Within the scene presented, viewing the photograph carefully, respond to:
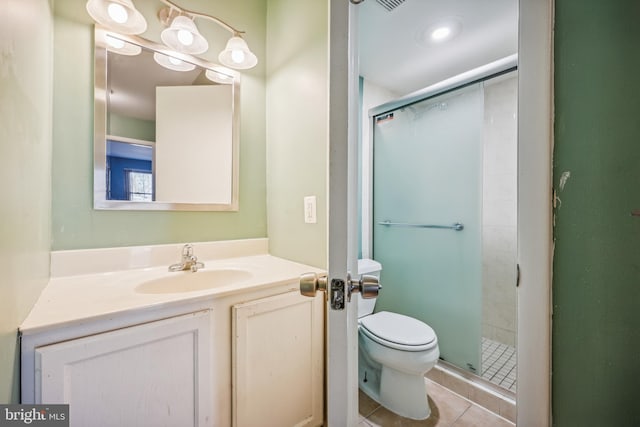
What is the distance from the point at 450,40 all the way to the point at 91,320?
6.95 ft

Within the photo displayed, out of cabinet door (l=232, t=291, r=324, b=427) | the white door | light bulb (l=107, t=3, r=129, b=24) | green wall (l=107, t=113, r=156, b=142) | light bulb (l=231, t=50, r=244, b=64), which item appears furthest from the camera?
light bulb (l=231, t=50, r=244, b=64)

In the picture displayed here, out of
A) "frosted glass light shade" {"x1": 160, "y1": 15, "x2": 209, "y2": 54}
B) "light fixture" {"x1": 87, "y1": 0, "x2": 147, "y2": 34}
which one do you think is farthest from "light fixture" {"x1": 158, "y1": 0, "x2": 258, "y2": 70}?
"light fixture" {"x1": 87, "y1": 0, "x2": 147, "y2": 34}

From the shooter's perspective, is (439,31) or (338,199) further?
(439,31)

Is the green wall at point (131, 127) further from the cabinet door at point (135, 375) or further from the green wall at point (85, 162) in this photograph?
the cabinet door at point (135, 375)

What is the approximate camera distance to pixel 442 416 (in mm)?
1279

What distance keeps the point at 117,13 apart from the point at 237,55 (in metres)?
0.49

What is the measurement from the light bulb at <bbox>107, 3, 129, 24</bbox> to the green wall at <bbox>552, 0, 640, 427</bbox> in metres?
1.46

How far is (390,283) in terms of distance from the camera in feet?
6.27

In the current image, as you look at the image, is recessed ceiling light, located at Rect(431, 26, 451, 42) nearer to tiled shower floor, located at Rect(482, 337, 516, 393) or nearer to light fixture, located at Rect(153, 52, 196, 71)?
light fixture, located at Rect(153, 52, 196, 71)

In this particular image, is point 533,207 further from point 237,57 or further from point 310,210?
point 237,57

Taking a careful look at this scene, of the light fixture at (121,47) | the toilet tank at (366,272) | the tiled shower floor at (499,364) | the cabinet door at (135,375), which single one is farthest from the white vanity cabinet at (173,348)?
the tiled shower floor at (499,364)

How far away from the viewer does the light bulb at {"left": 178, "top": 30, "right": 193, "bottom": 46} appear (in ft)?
3.72

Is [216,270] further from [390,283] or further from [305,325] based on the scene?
[390,283]

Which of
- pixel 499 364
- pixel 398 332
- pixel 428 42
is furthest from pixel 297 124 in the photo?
pixel 499 364
